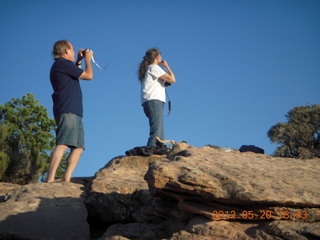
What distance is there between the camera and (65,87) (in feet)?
18.7

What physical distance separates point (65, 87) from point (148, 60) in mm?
2107

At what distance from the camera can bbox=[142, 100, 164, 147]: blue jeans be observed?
6594 mm

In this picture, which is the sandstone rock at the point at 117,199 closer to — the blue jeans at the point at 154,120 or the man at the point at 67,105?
the man at the point at 67,105

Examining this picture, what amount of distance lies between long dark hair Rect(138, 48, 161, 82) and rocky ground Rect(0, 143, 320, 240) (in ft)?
8.16

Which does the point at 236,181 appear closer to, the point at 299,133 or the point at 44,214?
→ the point at 44,214

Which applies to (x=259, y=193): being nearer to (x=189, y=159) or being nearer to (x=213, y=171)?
(x=213, y=171)

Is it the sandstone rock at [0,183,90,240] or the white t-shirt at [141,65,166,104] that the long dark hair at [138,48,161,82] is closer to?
the white t-shirt at [141,65,166,104]

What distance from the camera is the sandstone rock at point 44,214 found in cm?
391

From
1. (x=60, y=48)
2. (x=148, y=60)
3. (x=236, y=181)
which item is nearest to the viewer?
(x=236, y=181)

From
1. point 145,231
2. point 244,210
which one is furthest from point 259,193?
point 145,231

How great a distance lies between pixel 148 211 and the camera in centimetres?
412

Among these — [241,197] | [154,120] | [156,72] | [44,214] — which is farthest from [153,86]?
[241,197]

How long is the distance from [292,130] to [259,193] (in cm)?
1657
